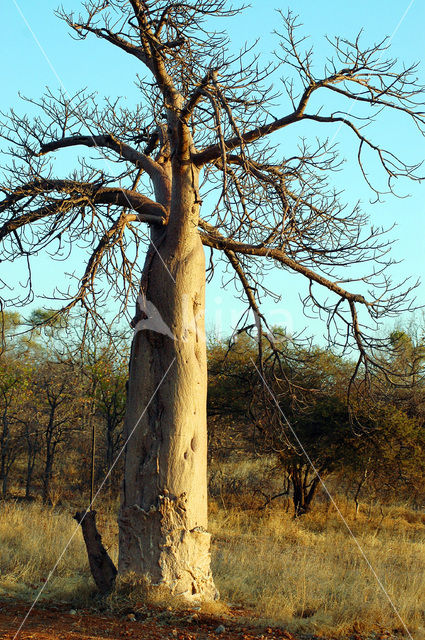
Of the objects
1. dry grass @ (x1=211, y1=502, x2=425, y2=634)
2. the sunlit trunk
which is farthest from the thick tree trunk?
dry grass @ (x1=211, y1=502, x2=425, y2=634)

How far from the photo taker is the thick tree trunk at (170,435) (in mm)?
5090

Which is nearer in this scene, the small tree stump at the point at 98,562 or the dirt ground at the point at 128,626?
the dirt ground at the point at 128,626

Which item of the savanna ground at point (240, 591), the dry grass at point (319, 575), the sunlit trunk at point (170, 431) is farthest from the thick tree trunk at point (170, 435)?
the dry grass at point (319, 575)

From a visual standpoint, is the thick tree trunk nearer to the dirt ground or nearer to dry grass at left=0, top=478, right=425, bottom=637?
the dirt ground

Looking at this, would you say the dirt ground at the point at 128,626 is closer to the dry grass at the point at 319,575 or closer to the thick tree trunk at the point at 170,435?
the thick tree trunk at the point at 170,435

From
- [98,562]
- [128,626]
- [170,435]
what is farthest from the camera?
[98,562]

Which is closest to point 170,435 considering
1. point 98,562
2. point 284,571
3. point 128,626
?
point 98,562

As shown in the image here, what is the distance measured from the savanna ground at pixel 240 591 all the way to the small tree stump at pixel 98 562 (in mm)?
149

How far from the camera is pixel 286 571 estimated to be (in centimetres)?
662

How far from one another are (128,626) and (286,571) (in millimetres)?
2511

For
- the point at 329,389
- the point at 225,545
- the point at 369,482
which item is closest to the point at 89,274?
the point at 225,545

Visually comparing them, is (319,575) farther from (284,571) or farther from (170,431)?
(170,431)

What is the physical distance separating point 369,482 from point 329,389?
6.48 feet

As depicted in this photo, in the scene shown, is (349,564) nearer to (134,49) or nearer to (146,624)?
(146,624)
